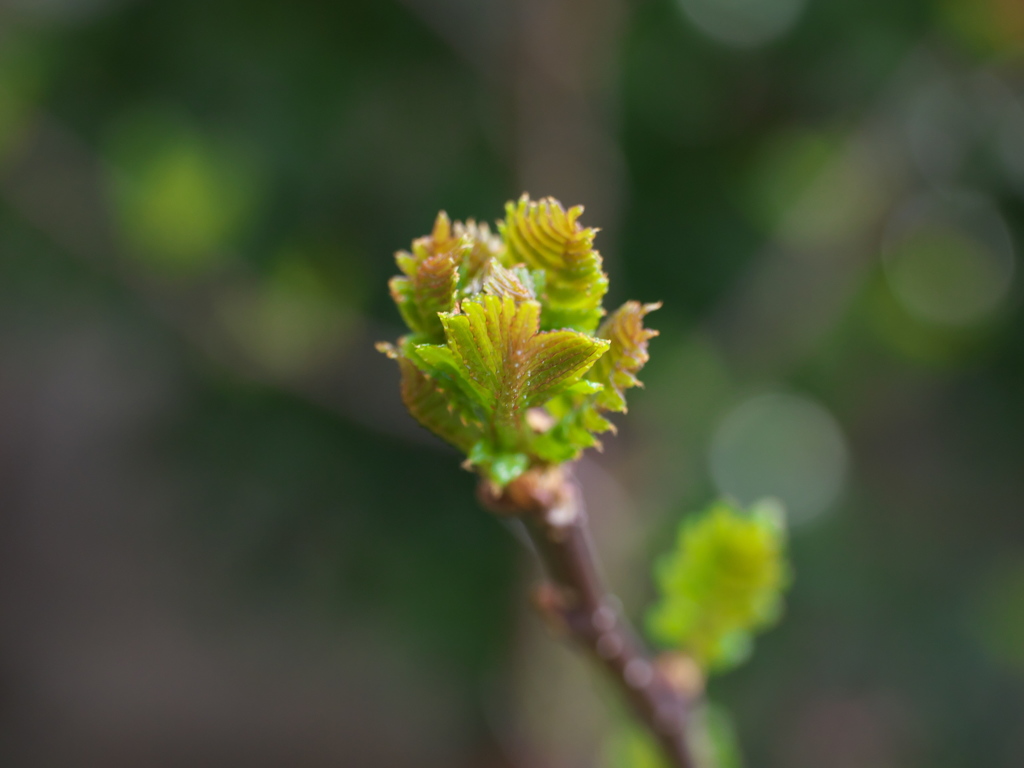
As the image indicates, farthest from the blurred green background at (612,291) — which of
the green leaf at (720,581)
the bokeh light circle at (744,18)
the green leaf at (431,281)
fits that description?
the green leaf at (431,281)

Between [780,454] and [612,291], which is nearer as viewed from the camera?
[612,291]

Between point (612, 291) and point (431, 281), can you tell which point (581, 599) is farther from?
point (612, 291)

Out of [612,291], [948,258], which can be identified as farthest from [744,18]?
[948,258]

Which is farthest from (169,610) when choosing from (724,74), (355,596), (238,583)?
(724,74)

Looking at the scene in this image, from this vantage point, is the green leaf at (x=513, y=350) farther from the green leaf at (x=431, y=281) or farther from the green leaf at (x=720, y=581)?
the green leaf at (x=720, y=581)

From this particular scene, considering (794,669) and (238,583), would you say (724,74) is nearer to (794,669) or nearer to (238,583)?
(794,669)

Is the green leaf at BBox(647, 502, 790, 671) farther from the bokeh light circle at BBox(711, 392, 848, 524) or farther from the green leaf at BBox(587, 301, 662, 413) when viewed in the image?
the bokeh light circle at BBox(711, 392, 848, 524)
